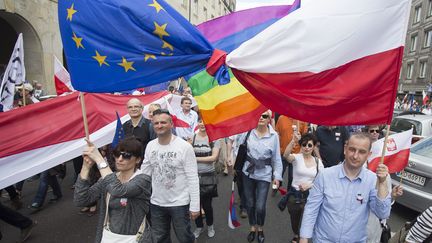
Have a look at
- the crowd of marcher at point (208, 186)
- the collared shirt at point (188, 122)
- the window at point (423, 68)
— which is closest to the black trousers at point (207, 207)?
the crowd of marcher at point (208, 186)

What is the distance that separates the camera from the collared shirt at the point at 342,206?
88.8 inches

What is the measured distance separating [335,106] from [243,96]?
3.78 feet

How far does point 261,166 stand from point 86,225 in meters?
2.84

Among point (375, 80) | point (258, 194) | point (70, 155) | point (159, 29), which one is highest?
point (159, 29)

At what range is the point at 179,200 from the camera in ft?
10.2

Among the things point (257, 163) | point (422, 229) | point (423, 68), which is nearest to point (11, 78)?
point (257, 163)

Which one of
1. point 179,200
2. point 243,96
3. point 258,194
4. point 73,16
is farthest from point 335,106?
point 73,16

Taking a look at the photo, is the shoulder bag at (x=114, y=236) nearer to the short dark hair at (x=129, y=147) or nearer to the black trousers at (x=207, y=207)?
the short dark hair at (x=129, y=147)

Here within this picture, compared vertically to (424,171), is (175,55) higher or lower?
higher

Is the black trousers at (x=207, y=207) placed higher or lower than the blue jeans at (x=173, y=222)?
lower

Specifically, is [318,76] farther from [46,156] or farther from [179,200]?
[46,156]

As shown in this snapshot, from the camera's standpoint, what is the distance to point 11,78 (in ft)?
15.9

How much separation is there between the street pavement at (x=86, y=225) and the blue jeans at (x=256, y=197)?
1.12 ft

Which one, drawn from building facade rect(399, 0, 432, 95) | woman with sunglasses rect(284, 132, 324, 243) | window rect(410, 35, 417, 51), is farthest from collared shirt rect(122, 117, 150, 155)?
window rect(410, 35, 417, 51)
